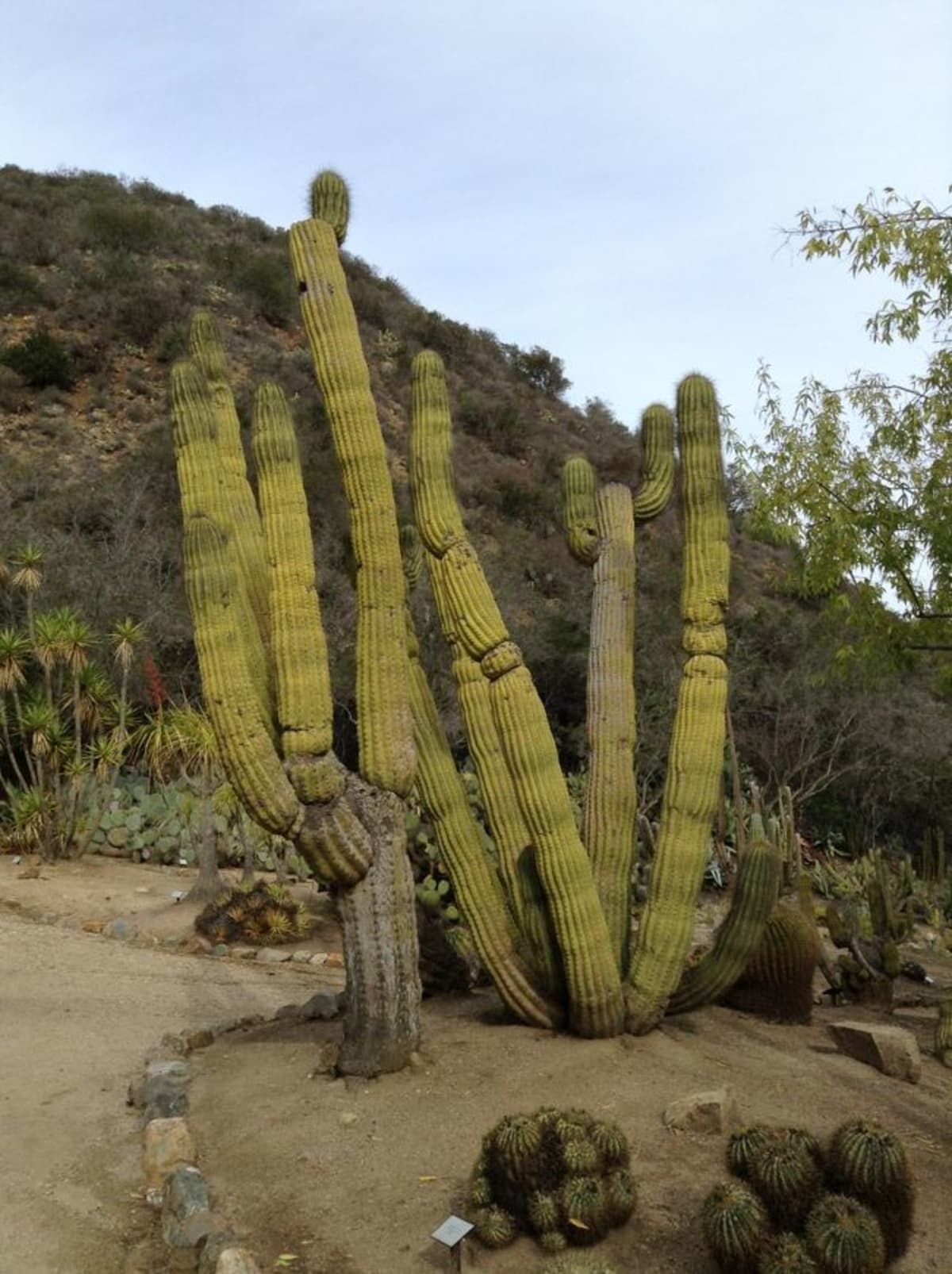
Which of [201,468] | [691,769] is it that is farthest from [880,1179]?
[201,468]

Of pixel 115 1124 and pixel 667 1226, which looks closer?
pixel 667 1226

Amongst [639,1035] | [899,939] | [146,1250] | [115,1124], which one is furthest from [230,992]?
[899,939]

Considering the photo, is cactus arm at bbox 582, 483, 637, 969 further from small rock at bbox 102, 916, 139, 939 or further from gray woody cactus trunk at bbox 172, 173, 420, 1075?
small rock at bbox 102, 916, 139, 939

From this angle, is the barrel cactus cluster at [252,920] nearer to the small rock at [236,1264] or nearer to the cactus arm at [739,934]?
the cactus arm at [739,934]

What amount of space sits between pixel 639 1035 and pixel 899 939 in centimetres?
334

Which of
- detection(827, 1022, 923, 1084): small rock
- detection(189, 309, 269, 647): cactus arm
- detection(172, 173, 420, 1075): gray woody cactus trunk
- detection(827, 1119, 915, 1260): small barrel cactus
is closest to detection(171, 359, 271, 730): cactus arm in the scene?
detection(172, 173, 420, 1075): gray woody cactus trunk

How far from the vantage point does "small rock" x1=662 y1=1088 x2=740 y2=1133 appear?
14.9 feet

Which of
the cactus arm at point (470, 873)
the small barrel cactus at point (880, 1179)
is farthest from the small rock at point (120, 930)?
the small barrel cactus at point (880, 1179)

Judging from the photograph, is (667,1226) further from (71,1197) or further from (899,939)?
(899,939)

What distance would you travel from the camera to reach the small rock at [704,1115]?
4.55 meters

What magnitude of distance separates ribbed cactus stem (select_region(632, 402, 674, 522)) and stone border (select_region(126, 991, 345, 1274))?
3.72m

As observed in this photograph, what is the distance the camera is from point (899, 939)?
8359 millimetres

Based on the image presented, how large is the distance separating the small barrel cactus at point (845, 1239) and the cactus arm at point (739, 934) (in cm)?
295

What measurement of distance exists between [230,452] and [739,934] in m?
4.33
